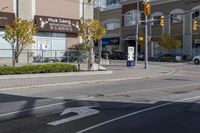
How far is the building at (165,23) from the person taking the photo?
71062 mm

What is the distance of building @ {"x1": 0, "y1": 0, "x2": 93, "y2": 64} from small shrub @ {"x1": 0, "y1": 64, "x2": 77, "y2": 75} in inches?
337

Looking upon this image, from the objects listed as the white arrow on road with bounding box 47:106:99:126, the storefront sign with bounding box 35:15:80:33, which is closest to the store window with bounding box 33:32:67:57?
the storefront sign with bounding box 35:15:80:33

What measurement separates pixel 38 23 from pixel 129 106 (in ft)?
88.7

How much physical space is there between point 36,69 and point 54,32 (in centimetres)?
Result: 1592

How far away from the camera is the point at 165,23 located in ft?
255

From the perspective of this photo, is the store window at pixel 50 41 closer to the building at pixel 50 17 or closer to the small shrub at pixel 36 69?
the building at pixel 50 17

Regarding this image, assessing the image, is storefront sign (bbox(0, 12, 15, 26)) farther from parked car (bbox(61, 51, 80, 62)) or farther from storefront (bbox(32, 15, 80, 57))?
parked car (bbox(61, 51, 80, 62))

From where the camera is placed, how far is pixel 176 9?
241 ft

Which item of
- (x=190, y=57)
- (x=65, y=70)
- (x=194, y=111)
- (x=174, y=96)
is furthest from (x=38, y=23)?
(x=190, y=57)

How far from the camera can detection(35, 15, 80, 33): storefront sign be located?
39547 mm

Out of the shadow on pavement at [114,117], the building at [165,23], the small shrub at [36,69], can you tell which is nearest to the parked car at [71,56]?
the small shrub at [36,69]

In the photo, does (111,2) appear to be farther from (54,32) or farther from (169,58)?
(54,32)

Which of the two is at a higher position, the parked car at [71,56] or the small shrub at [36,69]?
the parked car at [71,56]

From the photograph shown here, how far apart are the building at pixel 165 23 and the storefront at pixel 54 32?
73.1ft
